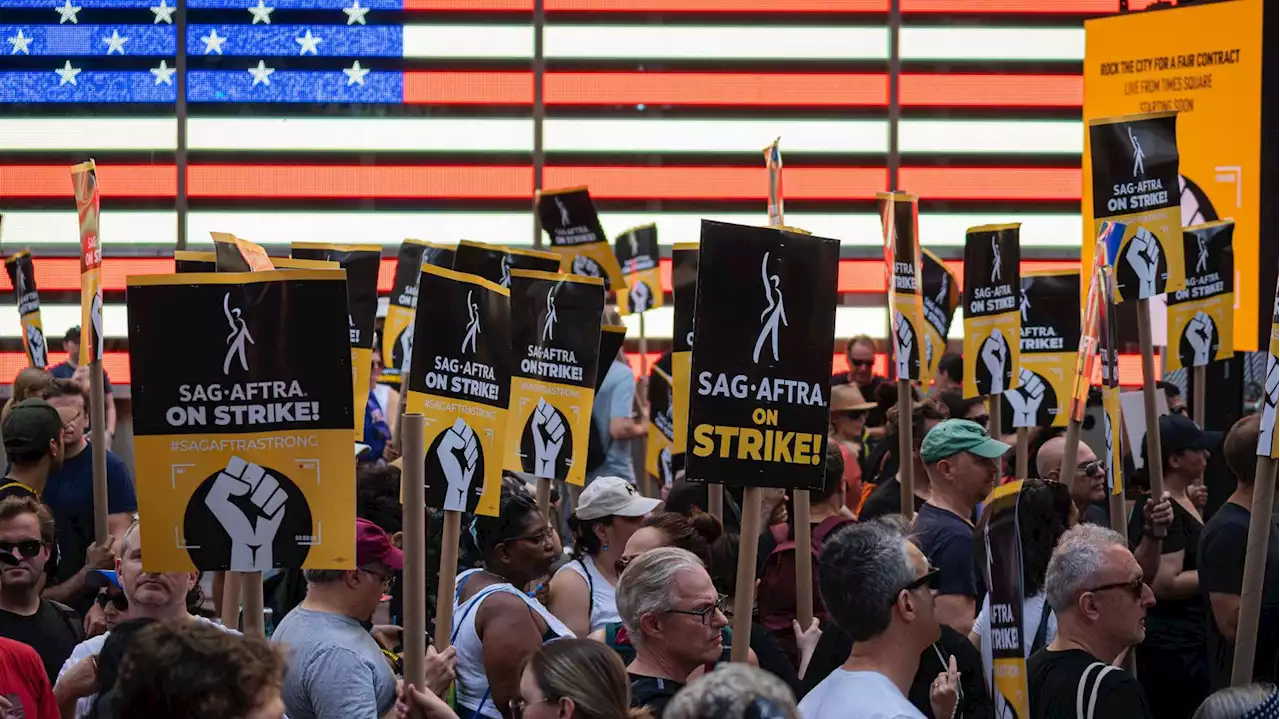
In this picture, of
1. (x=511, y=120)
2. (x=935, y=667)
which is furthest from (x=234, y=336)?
(x=511, y=120)

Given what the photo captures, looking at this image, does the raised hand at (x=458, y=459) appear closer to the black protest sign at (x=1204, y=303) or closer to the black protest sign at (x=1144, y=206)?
the black protest sign at (x=1144, y=206)

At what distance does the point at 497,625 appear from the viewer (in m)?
5.57

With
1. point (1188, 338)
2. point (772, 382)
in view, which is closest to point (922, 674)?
point (772, 382)

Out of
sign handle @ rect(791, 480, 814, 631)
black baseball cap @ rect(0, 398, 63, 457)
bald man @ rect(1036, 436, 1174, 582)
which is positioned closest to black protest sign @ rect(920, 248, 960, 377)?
bald man @ rect(1036, 436, 1174, 582)

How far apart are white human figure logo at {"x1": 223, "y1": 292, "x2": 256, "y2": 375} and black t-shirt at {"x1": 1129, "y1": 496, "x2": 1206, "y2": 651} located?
4.68 m

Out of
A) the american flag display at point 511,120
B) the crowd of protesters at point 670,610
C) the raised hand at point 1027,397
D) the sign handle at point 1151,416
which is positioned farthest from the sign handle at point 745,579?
the american flag display at point 511,120

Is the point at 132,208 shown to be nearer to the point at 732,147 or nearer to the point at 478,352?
the point at 732,147

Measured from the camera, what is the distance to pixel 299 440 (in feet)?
16.5

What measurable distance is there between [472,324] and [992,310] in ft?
15.1

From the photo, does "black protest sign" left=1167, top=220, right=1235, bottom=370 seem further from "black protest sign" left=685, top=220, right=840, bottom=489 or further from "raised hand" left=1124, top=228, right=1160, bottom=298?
"black protest sign" left=685, top=220, right=840, bottom=489

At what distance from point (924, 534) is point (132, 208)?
37.1 feet

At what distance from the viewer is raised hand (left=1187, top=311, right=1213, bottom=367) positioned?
1039 centimetres

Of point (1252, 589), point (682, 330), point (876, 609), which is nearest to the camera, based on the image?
point (876, 609)

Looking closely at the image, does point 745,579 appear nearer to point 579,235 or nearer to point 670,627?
point 670,627
